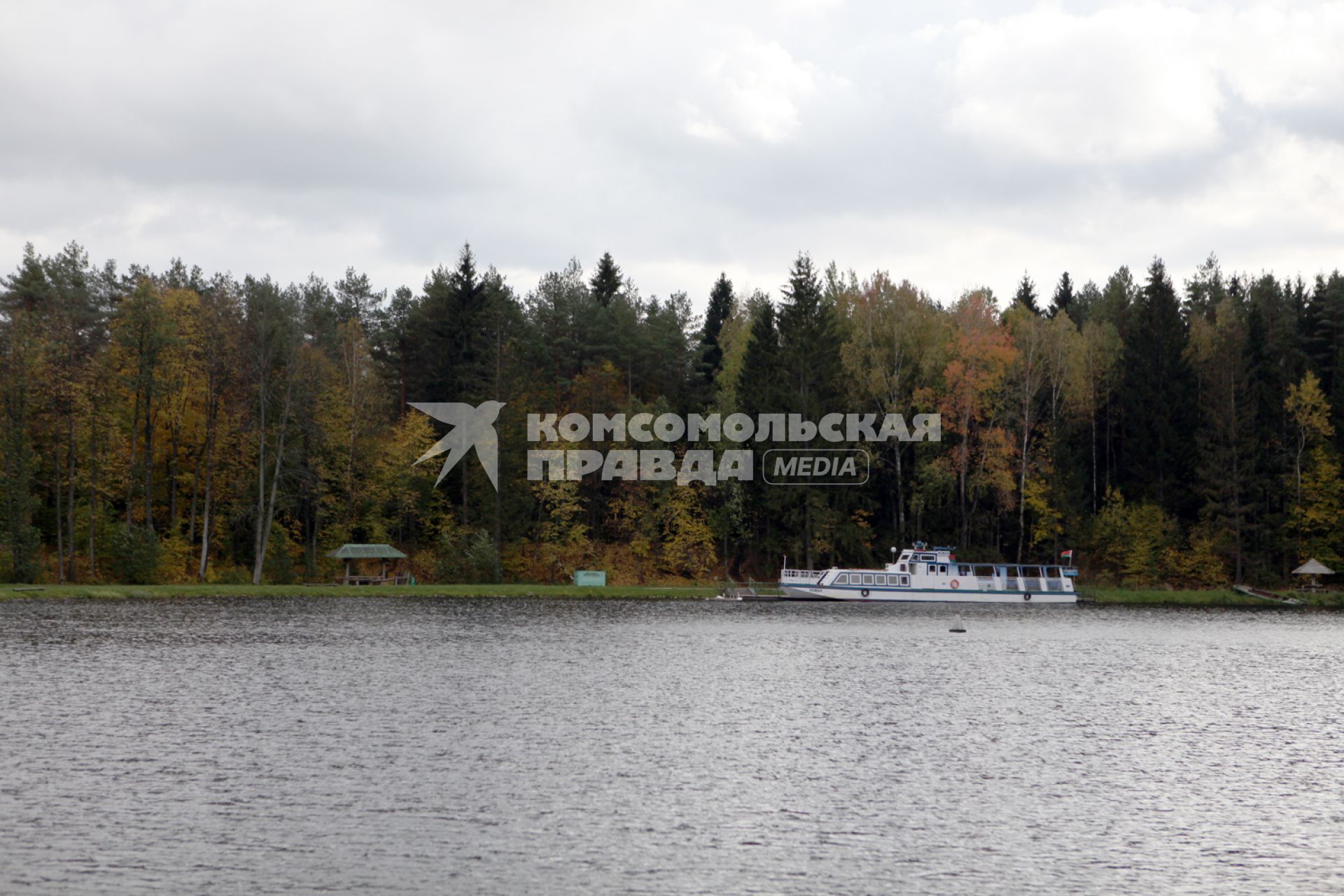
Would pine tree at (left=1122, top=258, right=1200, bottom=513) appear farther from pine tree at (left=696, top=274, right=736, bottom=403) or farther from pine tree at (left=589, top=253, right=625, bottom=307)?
pine tree at (left=589, top=253, right=625, bottom=307)

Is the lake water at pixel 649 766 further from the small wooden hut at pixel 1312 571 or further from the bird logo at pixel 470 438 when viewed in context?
the small wooden hut at pixel 1312 571

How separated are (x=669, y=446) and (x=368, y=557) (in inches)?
1121

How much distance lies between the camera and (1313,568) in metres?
92.9

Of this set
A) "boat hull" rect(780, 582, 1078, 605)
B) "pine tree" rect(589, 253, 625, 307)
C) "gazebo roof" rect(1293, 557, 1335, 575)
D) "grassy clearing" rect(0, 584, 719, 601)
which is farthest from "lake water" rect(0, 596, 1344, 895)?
"pine tree" rect(589, 253, 625, 307)

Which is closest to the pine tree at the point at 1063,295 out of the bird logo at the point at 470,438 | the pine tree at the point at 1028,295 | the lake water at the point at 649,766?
the pine tree at the point at 1028,295

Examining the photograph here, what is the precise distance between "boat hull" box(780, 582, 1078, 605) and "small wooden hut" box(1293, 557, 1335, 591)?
17.8 meters

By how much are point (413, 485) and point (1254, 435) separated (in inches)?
2691

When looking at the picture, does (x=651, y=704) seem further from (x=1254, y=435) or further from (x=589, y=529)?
(x=1254, y=435)

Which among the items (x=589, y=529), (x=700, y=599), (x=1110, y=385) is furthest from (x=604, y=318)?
(x=1110, y=385)

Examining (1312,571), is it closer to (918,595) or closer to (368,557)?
(918,595)

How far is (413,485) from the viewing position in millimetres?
97062

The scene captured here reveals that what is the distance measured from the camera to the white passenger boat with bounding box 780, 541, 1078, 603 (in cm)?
8962

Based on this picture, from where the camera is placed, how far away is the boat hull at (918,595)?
293ft

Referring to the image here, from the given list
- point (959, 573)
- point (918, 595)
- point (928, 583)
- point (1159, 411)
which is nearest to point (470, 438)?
point (918, 595)
